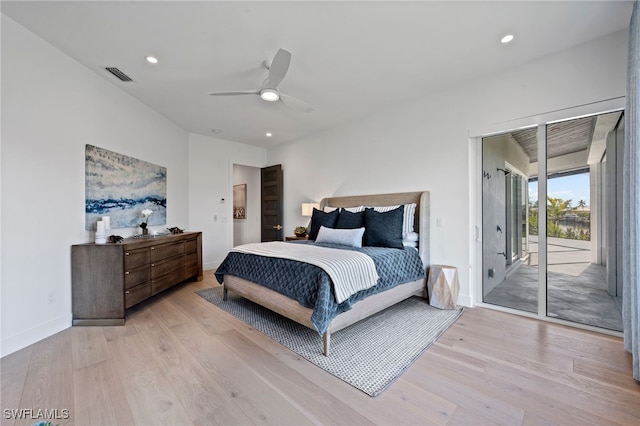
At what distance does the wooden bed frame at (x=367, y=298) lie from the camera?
229 centimetres

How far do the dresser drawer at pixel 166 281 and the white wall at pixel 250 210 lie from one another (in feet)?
9.84

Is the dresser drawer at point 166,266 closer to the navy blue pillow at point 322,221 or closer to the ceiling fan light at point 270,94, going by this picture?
the navy blue pillow at point 322,221

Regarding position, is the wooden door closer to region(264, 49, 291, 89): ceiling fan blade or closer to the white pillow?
the white pillow

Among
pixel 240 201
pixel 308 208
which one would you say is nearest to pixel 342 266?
pixel 308 208

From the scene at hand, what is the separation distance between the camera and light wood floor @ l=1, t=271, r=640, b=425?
150 centimetres

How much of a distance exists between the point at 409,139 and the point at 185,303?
3.85 m

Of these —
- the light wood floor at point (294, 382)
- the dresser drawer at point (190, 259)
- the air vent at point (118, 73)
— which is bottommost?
the light wood floor at point (294, 382)

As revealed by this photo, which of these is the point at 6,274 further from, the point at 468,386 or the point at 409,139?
the point at 409,139

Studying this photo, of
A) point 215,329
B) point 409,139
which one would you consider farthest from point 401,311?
point 409,139

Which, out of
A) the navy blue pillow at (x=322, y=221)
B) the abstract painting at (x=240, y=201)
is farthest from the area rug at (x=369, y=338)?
the abstract painting at (x=240, y=201)

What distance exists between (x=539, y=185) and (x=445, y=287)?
61.2 inches

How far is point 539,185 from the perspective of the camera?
287 centimetres

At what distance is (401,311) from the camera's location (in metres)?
3.06

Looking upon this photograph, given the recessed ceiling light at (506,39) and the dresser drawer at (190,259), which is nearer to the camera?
the recessed ceiling light at (506,39)
